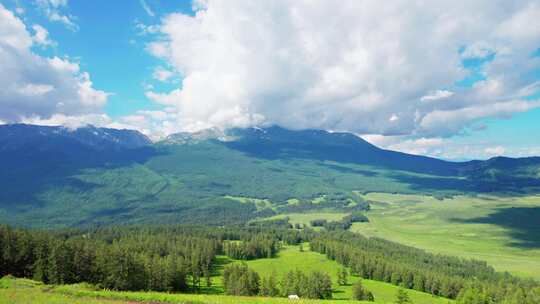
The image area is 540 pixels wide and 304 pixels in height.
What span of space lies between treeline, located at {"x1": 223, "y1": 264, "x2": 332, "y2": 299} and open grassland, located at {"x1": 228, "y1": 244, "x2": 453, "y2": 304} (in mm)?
10606

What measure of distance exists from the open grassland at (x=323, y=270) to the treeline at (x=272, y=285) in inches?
418

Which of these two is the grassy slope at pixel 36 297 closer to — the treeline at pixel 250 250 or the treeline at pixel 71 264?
the treeline at pixel 71 264

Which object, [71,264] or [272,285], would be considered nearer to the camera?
[71,264]

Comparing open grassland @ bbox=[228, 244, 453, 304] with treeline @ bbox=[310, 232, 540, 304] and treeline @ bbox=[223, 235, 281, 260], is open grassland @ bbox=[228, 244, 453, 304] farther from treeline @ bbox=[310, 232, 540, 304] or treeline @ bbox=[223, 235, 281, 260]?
treeline @ bbox=[223, 235, 281, 260]

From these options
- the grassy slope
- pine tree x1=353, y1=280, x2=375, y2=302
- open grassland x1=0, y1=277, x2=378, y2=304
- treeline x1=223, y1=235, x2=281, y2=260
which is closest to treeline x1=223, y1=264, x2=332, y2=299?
pine tree x1=353, y1=280, x2=375, y2=302

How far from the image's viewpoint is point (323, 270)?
16362cm

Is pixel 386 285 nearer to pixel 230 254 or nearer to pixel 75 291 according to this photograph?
pixel 230 254

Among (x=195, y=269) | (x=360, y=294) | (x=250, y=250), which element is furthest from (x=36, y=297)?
(x=250, y=250)

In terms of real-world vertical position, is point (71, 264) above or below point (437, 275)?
above

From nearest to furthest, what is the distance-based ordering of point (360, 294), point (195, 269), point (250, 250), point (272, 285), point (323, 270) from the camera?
point (272, 285) → point (360, 294) → point (195, 269) → point (323, 270) → point (250, 250)

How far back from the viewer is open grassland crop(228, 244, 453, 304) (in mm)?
128000

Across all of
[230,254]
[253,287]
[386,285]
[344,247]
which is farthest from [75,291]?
[344,247]

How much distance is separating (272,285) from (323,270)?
202ft

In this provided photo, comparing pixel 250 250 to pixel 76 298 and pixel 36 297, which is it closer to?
pixel 76 298
